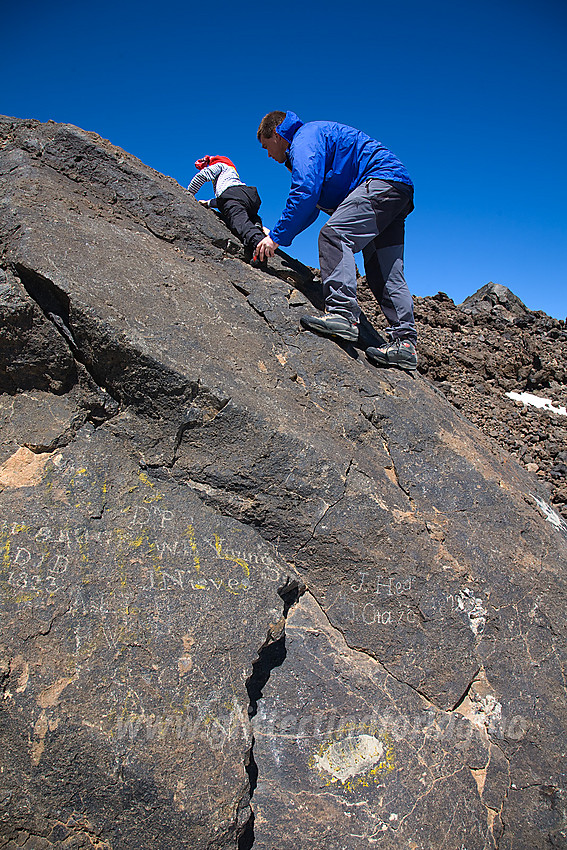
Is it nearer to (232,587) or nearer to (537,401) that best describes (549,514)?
(232,587)

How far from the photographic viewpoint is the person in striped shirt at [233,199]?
14.1 feet

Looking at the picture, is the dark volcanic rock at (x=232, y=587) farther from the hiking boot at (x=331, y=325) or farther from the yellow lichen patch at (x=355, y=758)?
the hiking boot at (x=331, y=325)

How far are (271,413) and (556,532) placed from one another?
2358 mm

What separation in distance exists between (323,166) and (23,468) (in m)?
3.03

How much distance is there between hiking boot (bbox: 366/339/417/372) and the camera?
4275 millimetres

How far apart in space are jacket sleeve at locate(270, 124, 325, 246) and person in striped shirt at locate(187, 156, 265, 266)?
24cm

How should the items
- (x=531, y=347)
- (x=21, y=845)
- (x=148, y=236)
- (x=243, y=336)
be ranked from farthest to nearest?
(x=531, y=347) < (x=148, y=236) < (x=243, y=336) < (x=21, y=845)

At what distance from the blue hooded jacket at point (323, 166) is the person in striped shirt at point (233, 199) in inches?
9.7

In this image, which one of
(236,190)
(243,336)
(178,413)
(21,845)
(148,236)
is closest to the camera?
(21,845)

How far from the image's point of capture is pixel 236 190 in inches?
179

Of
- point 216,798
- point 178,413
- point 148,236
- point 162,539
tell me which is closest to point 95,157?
point 148,236

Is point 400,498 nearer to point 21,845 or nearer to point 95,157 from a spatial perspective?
point 21,845

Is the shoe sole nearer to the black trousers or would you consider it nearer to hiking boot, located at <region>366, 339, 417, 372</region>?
hiking boot, located at <region>366, 339, 417, 372</region>

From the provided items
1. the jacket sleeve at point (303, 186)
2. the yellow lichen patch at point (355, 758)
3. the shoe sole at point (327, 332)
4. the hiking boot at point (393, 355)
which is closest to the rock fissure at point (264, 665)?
the yellow lichen patch at point (355, 758)
